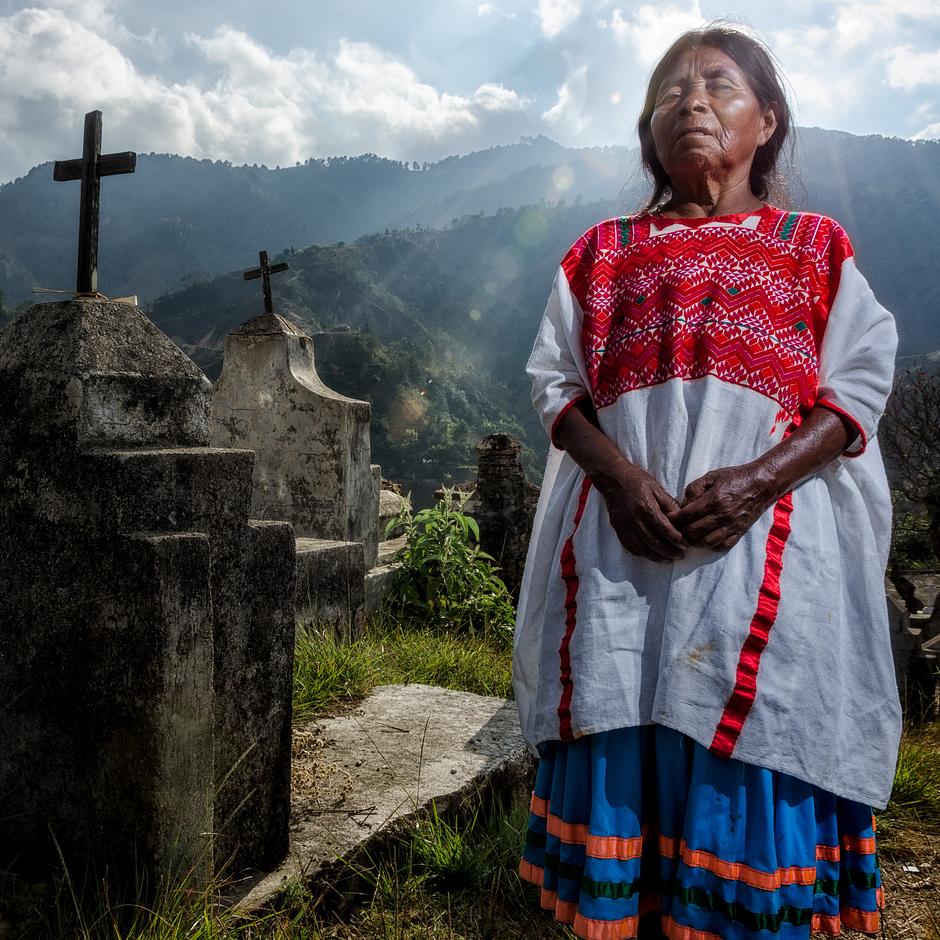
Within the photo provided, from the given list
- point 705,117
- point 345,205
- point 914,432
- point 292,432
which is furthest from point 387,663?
point 345,205

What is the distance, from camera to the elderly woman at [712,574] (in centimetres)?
123

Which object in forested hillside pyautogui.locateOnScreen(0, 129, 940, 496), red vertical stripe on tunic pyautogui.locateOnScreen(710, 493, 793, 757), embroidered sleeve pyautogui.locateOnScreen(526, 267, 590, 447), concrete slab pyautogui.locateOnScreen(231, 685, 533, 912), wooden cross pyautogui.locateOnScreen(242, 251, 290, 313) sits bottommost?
concrete slab pyautogui.locateOnScreen(231, 685, 533, 912)

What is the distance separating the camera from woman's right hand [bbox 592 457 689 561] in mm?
1282

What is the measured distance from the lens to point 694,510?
1271mm

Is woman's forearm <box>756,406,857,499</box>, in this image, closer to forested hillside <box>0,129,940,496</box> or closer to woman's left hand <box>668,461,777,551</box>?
woman's left hand <box>668,461,777,551</box>

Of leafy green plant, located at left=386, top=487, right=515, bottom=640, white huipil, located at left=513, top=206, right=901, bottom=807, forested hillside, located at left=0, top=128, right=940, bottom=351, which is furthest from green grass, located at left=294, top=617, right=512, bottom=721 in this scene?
forested hillside, located at left=0, top=128, right=940, bottom=351

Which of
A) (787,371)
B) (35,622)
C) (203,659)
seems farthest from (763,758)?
(35,622)

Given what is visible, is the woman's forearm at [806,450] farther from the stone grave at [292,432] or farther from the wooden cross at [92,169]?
the stone grave at [292,432]

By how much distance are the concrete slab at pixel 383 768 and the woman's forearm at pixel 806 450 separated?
1.34 meters

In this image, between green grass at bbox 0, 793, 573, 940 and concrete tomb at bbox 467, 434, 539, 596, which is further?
concrete tomb at bbox 467, 434, 539, 596

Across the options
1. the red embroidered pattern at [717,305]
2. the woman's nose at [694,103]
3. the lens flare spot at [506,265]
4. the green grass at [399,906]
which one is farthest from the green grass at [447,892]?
the lens flare spot at [506,265]

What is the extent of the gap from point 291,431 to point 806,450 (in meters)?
4.18

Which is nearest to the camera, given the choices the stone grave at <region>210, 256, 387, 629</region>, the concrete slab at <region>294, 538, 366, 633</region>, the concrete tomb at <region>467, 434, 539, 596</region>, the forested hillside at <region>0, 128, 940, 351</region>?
the concrete slab at <region>294, 538, 366, 633</region>

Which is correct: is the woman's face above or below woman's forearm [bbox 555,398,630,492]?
above
